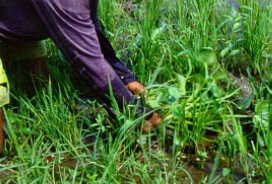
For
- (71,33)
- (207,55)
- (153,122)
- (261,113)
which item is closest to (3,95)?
(71,33)

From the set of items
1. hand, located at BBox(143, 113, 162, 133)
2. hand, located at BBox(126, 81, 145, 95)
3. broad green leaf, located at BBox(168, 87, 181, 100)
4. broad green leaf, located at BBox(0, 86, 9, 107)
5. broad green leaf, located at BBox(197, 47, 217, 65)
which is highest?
broad green leaf, located at BBox(197, 47, 217, 65)

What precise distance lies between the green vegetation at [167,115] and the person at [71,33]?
128mm

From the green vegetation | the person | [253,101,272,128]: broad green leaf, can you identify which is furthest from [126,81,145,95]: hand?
[253,101,272,128]: broad green leaf

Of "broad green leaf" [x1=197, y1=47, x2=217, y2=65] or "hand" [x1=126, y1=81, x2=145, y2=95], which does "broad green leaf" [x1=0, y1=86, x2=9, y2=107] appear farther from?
"broad green leaf" [x1=197, y1=47, x2=217, y2=65]

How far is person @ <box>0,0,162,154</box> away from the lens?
226 centimetres

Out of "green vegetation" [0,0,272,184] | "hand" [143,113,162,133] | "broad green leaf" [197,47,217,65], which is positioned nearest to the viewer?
"broad green leaf" [197,47,217,65]

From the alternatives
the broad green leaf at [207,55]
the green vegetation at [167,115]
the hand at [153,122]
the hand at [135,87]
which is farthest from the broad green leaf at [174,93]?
the hand at [135,87]

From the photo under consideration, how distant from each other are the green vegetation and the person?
13 cm

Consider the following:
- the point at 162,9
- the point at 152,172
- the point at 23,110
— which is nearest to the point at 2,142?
the point at 23,110

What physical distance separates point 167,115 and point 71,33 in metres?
0.54

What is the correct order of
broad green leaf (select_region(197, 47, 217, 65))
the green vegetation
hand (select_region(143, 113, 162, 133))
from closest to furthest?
broad green leaf (select_region(197, 47, 217, 65))
the green vegetation
hand (select_region(143, 113, 162, 133))

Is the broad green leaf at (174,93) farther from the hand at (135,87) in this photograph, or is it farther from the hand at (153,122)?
the hand at (135,87)

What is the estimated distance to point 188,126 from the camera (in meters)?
2.52

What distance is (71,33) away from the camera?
229 centimetres
